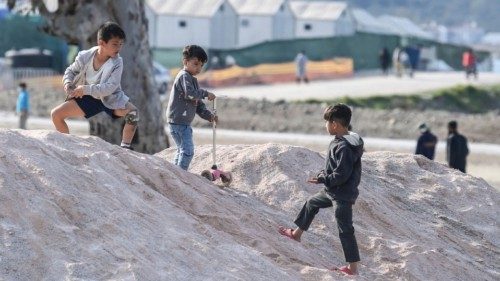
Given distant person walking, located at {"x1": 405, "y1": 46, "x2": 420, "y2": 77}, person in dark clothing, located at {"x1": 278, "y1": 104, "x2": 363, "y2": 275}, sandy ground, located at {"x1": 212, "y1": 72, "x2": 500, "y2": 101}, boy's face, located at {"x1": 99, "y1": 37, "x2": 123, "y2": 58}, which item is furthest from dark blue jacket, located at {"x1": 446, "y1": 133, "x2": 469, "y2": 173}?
distant person walking, located at {"x1": 405, "y1": 46, "x2": 420, "y2": 77}

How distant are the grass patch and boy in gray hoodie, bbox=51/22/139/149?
28116mm

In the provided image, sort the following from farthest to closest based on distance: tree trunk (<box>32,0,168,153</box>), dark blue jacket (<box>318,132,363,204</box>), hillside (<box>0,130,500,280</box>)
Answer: tree trunk (<box>32,0,168,153</box>) → dark blue jacket (<box>318,132,363,204</box>) → hillside (<box>0,130,500,280</box>)

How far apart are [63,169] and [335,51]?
162ft

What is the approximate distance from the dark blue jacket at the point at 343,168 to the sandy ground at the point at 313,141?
16562 mm

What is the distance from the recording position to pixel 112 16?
2350 cm

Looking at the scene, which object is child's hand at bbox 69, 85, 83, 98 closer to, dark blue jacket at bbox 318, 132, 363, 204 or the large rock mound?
the large rock mound

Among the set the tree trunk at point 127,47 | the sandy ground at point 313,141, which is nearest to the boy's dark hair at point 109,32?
the tree trunk at point 127,47

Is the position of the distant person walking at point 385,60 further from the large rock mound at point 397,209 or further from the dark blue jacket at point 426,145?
the large rock mound at point 397,209

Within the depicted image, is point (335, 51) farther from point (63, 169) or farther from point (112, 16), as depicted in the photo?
point (63, 169)

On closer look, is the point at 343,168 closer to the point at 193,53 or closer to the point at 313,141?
the point at 193,53

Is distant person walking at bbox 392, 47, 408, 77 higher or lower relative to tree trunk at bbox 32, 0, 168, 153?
lower

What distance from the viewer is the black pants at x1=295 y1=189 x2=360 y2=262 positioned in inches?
420

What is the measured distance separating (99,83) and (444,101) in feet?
117

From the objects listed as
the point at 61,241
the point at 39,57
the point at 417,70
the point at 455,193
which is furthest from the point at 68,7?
the point at 417,70
